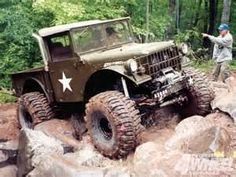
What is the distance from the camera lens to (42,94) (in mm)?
9297

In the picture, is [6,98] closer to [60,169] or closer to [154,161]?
[60,169]

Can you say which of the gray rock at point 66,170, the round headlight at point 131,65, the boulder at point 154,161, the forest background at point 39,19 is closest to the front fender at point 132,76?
the round headlight at point 131,65

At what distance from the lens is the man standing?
31.8 feet

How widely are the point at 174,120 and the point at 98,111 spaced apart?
1825 mm

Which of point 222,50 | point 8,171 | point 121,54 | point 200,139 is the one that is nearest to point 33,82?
point 8,171

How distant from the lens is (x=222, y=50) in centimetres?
997

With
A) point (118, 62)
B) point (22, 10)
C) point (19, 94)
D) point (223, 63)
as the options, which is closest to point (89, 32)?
point (118, 62)

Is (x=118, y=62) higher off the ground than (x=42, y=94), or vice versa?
(x=118, y=62)

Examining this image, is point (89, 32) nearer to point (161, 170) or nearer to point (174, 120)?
point (174, 120)

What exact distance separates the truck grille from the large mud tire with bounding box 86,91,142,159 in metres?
0.66

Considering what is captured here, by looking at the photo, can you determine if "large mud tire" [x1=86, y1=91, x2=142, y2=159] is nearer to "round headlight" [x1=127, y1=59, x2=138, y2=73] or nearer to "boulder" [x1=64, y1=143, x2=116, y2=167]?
"boulder" [x1=64, y1=143, x2=116, y2=167]

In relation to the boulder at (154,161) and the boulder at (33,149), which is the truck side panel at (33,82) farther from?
the boulder at (154,161)

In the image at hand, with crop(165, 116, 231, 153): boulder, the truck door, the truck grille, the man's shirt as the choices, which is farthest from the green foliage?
crop(165, 116, 231, 153): boulder

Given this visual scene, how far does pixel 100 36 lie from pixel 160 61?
1458 mm
